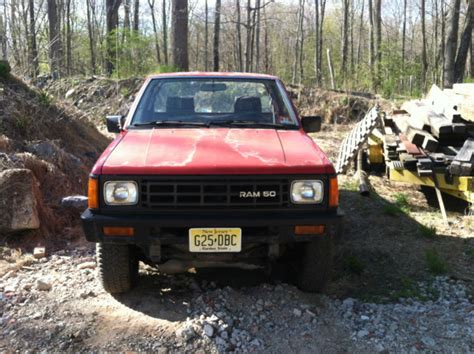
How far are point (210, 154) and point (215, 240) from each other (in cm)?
62

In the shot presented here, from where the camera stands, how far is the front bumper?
125 inches

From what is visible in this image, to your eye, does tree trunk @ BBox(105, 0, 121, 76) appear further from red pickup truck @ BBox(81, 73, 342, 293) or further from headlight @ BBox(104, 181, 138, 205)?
headlight @ BBox(104, 181, 138, 205)

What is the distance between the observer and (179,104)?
174 inches

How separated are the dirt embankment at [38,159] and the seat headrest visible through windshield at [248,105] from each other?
238cm

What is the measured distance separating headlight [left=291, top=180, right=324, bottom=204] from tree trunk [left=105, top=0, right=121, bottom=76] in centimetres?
1364

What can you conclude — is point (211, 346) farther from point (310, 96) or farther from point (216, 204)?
point (310, 96)

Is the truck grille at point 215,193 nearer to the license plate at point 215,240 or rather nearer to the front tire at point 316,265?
the license plate at point 215,240

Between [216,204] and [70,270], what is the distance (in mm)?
1890

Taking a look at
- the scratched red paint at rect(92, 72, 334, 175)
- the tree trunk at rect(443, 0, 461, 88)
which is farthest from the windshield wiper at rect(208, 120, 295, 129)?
the tree trunk at rect(443, 0, 461, 88)

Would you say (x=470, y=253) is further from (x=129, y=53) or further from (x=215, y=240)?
(x=129, y=53)

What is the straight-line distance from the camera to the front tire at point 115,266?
3.55 m

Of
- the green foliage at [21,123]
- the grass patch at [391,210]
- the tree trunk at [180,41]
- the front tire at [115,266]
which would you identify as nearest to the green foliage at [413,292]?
the grass patch at [391,210]

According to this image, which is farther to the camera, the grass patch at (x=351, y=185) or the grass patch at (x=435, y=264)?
the grass patch at (x=351, y=185)

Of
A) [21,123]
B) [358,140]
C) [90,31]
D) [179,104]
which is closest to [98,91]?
[21,123]
